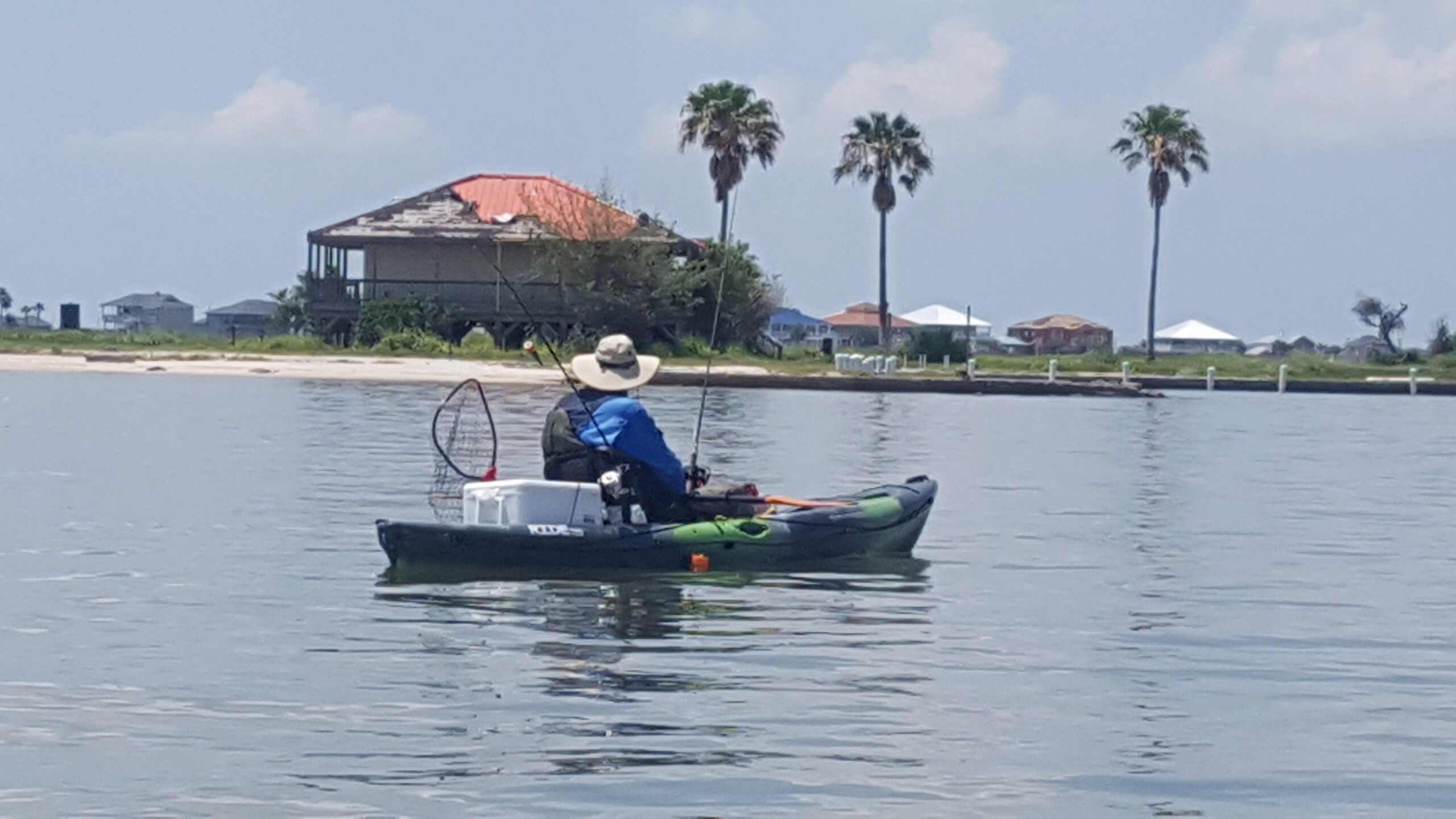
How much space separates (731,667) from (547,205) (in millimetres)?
49323

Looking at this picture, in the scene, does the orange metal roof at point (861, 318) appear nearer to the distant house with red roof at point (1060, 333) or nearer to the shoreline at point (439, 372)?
the distant house with red roof at point (1060, 333)

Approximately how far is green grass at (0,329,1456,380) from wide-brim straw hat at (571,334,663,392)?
32.3 m

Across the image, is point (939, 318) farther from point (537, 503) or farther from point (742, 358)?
point (537, 503)

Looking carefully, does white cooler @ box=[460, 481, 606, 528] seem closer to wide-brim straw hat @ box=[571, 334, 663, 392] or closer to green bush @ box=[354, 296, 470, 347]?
wide-brim straw hat @ box=[571, 334, 663, 392]

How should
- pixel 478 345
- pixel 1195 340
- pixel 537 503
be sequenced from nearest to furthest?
pixel 537 503, pixel 478 345, pixel 1195 340

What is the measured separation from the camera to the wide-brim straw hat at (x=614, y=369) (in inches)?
597

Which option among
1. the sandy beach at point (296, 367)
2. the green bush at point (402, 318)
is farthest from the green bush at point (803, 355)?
the green bush at point (402, 318)

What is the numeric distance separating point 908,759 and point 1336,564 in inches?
382

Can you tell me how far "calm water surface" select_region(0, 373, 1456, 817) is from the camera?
375 inches

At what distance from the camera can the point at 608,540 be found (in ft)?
50.0

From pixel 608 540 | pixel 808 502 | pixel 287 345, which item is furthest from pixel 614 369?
pixel 287 345

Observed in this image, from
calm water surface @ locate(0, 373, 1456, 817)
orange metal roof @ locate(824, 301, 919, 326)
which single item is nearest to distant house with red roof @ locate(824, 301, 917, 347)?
orange metal roof @ locate(824, 301, 919, 326)

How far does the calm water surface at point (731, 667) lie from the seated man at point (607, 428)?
2.56 feet

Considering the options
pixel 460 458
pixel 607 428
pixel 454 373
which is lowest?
pixel 460 458
